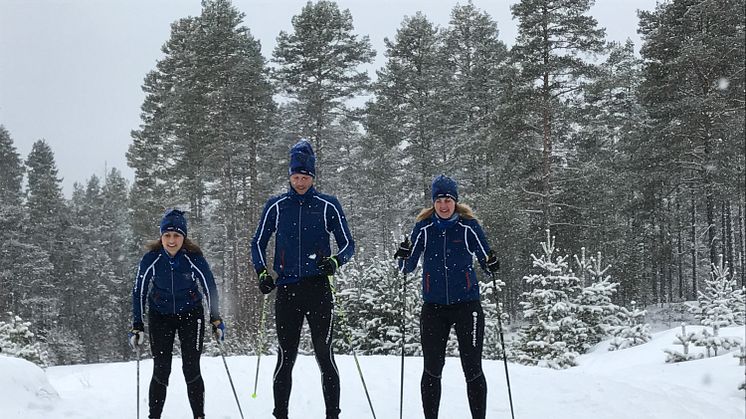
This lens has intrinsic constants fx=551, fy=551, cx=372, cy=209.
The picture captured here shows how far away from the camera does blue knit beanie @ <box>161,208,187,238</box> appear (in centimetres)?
505

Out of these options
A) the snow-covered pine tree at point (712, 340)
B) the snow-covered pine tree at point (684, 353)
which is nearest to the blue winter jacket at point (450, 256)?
the snow-covered pine tree at point (712, 340)

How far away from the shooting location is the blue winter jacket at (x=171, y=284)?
4891 millimetres

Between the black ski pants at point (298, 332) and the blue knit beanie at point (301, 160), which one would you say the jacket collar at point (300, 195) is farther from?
the black ski pants at point (298, 332)

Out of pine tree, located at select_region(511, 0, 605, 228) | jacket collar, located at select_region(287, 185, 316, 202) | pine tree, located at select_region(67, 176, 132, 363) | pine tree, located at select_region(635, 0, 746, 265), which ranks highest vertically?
pine tree, located at select_region(511, 0, 605, 228)

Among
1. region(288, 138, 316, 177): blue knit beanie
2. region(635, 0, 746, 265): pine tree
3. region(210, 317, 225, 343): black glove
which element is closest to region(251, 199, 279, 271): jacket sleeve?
region(288, 138, 316, 177): blue knit beanie

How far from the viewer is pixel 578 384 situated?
22.1ft

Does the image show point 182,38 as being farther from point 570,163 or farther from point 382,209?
point 570,163

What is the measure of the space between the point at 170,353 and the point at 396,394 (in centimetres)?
284

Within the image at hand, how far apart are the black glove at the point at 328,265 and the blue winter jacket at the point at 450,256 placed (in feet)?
2.44

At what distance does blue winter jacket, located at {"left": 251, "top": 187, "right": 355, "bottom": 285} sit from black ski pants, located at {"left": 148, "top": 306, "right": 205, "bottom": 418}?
91cm

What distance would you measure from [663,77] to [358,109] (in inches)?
547

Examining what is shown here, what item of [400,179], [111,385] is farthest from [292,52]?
[111,385]

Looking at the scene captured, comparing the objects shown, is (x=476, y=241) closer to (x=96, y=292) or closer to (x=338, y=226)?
(x=338, y=226)

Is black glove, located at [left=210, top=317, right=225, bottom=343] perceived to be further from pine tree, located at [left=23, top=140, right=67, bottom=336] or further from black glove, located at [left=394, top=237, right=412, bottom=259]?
pine tree, located at [left=23, top=140, right=67, bottom=336]
